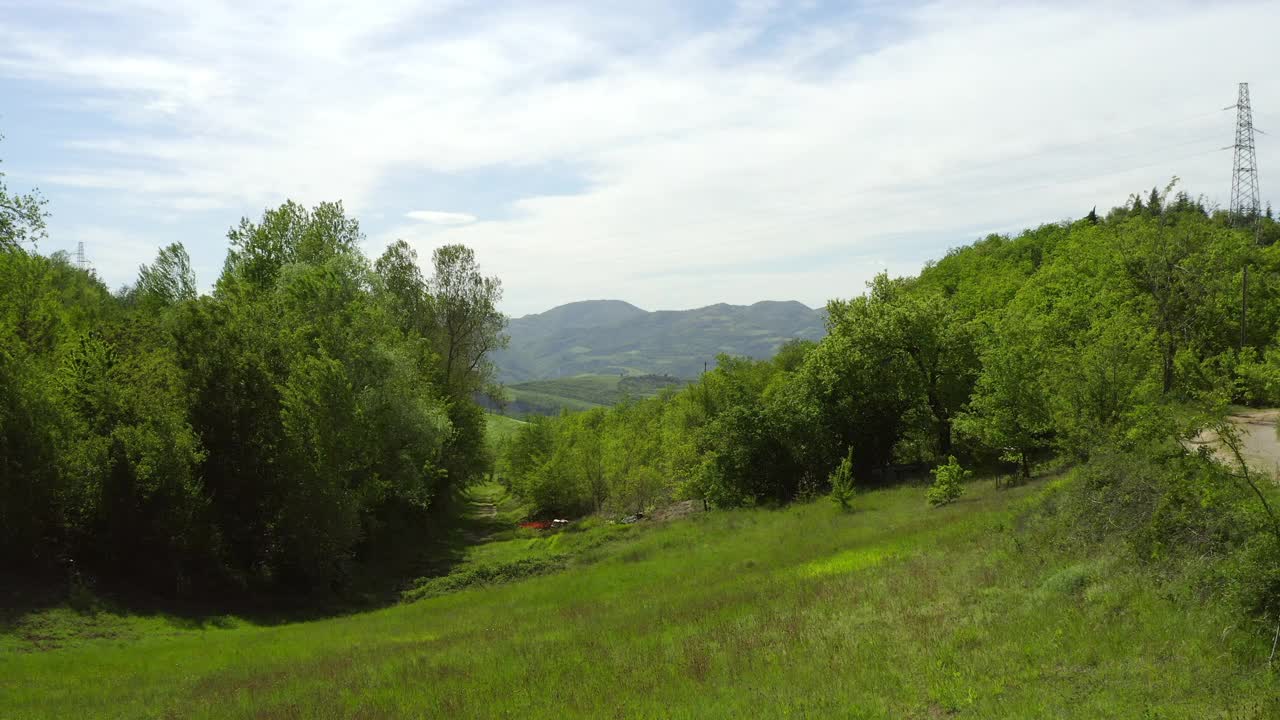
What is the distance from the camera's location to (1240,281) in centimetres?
5759

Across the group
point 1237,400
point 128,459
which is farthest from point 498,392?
point 1237,400

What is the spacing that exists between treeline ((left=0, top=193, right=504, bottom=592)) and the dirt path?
117ft

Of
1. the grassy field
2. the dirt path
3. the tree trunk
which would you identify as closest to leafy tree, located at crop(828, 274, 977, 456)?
the tree trunk

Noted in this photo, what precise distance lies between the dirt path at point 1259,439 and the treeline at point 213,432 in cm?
3577

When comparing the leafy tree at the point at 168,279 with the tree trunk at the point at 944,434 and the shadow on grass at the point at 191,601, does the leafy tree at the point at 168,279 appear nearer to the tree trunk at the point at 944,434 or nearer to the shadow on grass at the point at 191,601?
the shadow on grass at the point at 191,601

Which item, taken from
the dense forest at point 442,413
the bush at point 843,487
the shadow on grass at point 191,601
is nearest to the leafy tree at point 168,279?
the dense forest at point 442,413

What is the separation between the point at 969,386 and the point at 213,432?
156 ft

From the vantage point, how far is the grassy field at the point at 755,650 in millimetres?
10969

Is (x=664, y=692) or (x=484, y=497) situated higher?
(x=664, y=692)

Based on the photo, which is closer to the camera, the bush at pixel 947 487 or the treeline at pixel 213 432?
the treeline at pixel 213 432

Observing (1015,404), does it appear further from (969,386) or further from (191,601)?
(191,601)

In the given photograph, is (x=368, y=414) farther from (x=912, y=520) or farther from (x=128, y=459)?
(x=912, y=520)

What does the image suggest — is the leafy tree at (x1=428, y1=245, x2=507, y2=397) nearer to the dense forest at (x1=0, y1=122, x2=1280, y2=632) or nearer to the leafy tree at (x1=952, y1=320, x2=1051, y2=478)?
the dense forest at (x1=0, y1=122, x2=1280, y2=632)

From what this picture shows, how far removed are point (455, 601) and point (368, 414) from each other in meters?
13.8
